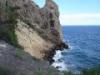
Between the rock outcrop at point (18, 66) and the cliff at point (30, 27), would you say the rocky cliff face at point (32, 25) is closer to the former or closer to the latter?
the cliff at point (30, 27)

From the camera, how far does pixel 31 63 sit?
57.8 feet

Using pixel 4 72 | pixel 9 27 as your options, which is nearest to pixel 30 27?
pixel 9 27

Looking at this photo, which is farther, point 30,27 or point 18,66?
point 30,27

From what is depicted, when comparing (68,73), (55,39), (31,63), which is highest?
(68,73)

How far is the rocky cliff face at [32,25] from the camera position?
31.8 metres

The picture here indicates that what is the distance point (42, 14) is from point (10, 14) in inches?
884

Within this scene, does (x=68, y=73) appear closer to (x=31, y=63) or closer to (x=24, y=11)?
(x=31, y=63)

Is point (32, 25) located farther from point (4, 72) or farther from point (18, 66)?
point (4, 72)

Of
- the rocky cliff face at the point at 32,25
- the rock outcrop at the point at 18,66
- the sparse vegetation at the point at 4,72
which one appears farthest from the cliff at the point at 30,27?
the sparse vegetation at the point at 4,72

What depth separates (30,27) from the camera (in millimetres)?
41812

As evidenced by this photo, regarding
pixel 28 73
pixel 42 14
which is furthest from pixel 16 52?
pixel 42 14

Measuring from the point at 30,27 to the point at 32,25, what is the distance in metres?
1.72

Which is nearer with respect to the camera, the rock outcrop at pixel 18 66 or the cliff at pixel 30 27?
the rock outcrop at pixel 18 66

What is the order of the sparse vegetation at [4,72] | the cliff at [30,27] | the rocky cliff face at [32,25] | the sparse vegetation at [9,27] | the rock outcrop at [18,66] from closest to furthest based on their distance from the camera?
the sparse vegetation at [4,72], the rock outcrop at [18,66], the sparse vegetation at [9,27], the cliff at [30,27], the rocky cliff face at [32,25]
